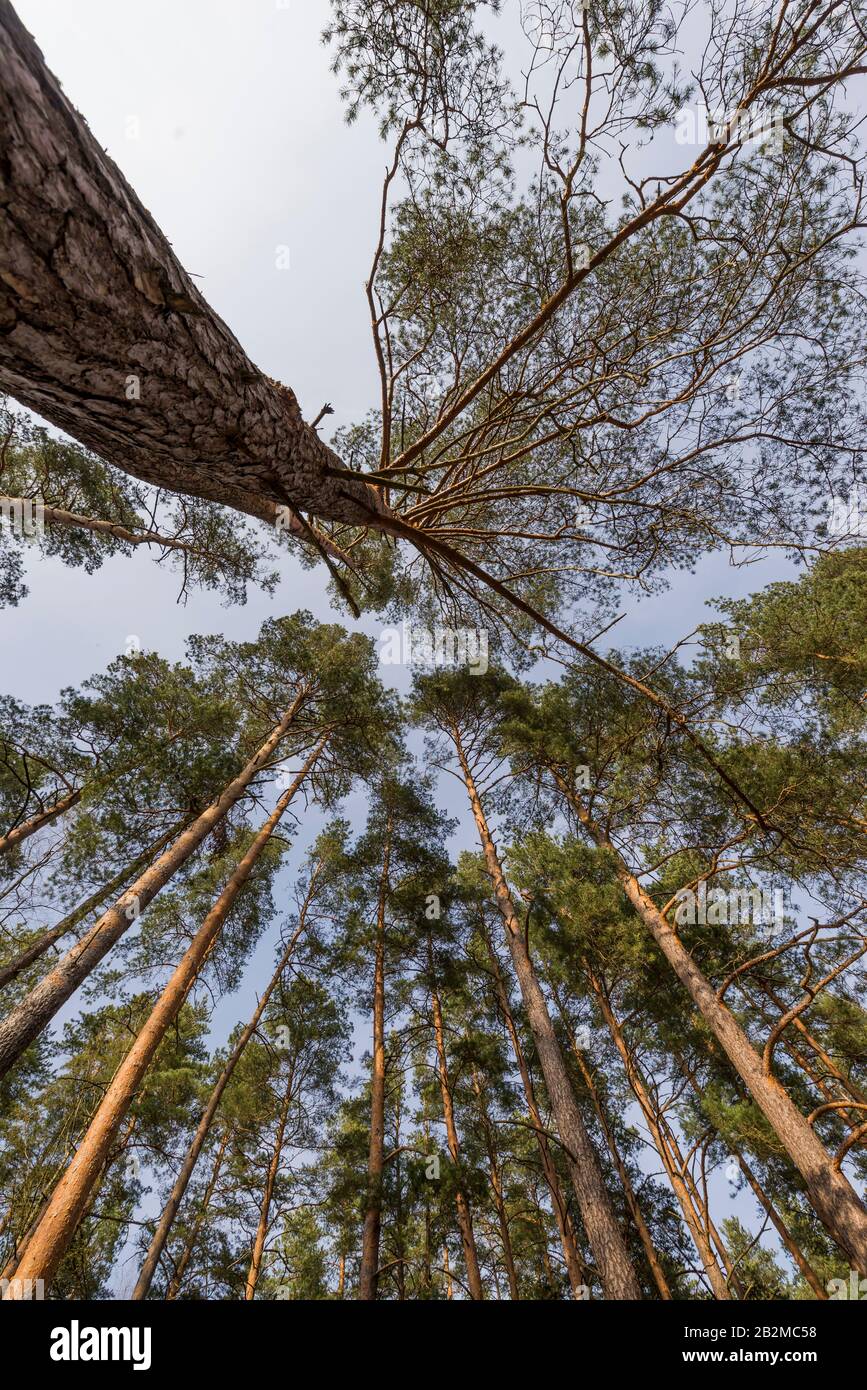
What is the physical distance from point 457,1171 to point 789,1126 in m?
4.61

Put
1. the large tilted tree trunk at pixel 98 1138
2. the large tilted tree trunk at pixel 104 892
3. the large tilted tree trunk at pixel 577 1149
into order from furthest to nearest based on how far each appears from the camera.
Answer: the large tilted tree trunk at pixel 104 892 < the large tilted tree trunk at pixel 577 1149 < the large tilted tree trunk at pixel 98 1138

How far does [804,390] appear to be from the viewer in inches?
187

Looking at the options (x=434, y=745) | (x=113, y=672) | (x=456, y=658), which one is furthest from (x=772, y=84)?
(x=434, y=745)

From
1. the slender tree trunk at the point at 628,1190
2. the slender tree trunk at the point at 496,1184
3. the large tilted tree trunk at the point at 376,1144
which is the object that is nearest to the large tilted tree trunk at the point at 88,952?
the large tilted tree trunk at the point at 376,1144

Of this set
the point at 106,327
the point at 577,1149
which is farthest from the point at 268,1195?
the point at 106,327

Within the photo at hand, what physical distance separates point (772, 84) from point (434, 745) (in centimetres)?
1060

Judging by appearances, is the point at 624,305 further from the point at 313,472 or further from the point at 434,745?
the point at 434,745

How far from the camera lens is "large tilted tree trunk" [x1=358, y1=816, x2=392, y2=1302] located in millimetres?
6336

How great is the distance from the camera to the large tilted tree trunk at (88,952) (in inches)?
165

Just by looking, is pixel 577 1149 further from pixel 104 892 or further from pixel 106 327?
pixel 106 327

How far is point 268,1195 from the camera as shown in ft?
28.0

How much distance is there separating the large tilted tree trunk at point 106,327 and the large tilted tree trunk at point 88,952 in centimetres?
466

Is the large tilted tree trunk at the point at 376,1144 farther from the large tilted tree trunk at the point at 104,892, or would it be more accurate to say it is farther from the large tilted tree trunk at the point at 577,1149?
the large tilted tree trunk at the point at 104,892

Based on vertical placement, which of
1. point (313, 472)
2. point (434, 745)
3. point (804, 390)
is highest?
point (434, 745)
